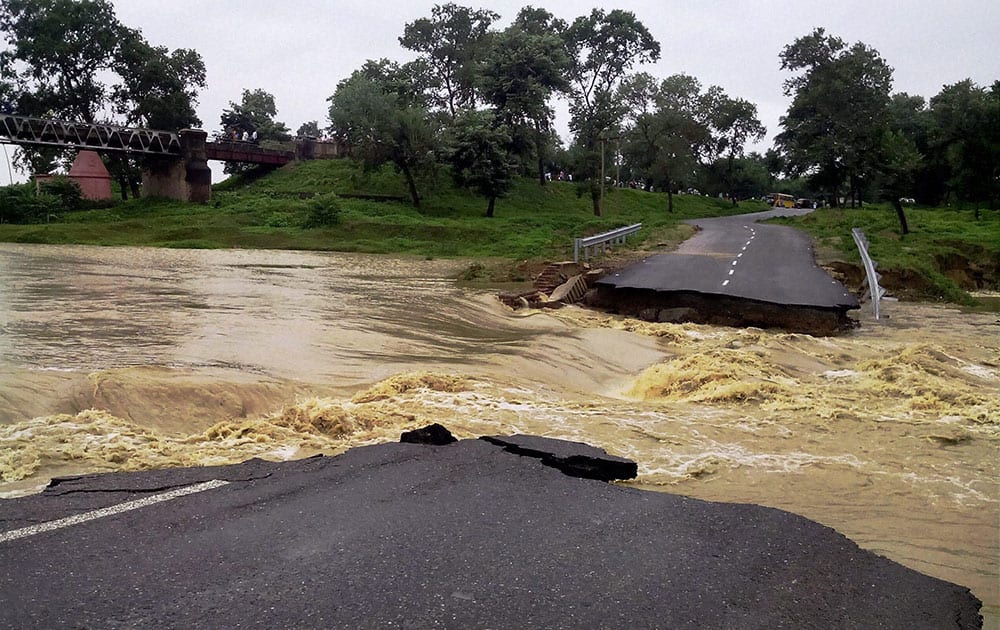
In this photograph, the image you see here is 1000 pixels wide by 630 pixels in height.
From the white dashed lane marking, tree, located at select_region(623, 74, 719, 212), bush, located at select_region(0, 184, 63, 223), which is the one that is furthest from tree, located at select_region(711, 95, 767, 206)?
bush, located at select_region(0, 184, 63, 223)

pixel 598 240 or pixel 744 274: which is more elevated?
pixel 598 240

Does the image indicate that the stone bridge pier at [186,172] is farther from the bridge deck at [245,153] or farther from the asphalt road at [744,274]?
the asphalt road at [744,274]

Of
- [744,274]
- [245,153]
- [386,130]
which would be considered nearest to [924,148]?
[386,130]

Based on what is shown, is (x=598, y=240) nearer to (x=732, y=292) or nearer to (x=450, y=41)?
(x=732, y=292)

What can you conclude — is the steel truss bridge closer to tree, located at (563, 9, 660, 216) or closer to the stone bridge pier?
the stone bridge pier

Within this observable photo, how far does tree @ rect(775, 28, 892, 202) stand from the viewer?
170 feet

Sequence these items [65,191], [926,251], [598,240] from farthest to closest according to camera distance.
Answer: [65,191] < [926,251] < [598,240]

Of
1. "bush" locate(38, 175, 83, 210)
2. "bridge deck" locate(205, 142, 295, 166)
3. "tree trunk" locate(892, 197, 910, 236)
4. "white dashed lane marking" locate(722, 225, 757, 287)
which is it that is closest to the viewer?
"white dashed lane marking" locate(722, 225, 757, 287)

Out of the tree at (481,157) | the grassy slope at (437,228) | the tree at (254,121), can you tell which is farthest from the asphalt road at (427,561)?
the tree at (254,121)

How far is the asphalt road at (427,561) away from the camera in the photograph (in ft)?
12.9

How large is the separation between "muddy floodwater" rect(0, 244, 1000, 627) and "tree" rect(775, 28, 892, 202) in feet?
113

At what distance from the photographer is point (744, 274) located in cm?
2433

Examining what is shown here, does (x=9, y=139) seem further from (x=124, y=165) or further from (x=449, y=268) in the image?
(x=449, y=268)

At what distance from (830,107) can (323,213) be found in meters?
35.4
